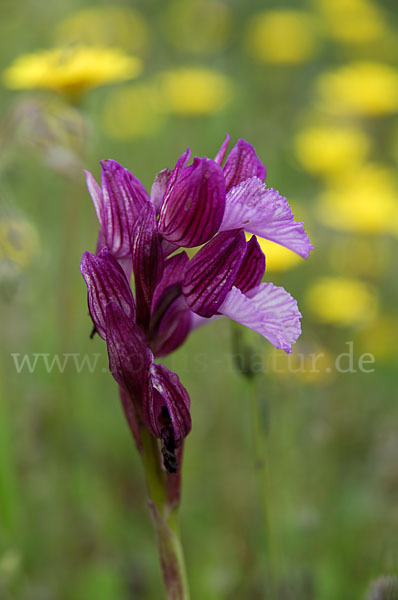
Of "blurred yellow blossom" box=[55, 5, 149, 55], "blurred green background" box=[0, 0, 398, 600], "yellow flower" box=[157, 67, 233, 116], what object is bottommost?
"blurred green background" box=[0, 0, 398, 600]

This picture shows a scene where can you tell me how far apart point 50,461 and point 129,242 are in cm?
159

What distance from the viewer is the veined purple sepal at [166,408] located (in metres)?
0.86

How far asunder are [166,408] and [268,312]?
18 cm

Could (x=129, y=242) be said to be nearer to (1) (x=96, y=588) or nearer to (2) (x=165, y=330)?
(2) (x=165, y=330)

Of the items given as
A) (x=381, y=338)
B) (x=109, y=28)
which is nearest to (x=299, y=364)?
(x=381, y=338)

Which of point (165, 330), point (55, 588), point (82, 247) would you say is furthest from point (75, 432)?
point (165, 330)

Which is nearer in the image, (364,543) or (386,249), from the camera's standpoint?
(364,543)

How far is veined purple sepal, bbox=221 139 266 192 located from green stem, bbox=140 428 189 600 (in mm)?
350

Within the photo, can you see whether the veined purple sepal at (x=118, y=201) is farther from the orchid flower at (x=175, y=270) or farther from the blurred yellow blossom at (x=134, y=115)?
the blurred yellow blossom at (x=134, y=115)

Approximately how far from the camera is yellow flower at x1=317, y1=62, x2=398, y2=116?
3434 mm

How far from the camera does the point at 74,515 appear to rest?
6.69 ft

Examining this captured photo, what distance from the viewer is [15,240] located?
1.50 m

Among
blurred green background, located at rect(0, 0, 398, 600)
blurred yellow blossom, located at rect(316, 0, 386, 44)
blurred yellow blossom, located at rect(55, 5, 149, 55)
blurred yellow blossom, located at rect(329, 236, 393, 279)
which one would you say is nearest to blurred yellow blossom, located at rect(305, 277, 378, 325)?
blurred green background, located at rect(0, 0, 398, 600)

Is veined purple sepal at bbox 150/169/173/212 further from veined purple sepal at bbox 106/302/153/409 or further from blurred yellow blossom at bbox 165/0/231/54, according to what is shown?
blurred yellow blossom at bbox 165/0/231/54
